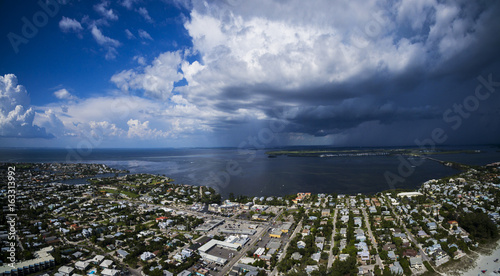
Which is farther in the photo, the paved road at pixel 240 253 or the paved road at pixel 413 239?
the paved road at pixel 413 239

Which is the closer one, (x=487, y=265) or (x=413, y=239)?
(x=487, y=265)

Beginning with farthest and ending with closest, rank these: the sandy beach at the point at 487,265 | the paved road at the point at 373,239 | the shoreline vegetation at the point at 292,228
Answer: the shoreline vegetation at the point at 292,228 < the paved road at the point at 373,239 < the sandy beach at the point at 487,265

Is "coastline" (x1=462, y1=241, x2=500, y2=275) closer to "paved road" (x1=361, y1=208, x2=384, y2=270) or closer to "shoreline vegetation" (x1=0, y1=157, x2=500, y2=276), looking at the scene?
"shoreline vegetation" (x1=0, y1=157, x2=500, y2=276)

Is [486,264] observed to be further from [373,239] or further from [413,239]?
[373,239]

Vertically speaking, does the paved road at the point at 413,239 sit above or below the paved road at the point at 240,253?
above

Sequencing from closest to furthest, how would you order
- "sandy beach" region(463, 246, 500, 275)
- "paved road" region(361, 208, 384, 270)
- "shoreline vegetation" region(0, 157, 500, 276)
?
"sandy beach" region(463, 246, 500, 275) < "paved road" region(361, 208, 384, 270) < "shoreline vegetation" region(0, 157, 500, 276)

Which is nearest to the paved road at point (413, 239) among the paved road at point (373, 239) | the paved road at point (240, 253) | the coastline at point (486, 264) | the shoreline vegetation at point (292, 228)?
the shoreline vegetation at point (292, 228)

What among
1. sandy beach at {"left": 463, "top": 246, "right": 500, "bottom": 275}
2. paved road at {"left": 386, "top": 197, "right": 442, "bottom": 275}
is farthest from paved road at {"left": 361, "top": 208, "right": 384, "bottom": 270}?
sandy beach at {"left": 463, "top": 246, "right": 500, "bottom": 275}

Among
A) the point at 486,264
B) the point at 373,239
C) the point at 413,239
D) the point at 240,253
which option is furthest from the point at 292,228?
the point at 486,264

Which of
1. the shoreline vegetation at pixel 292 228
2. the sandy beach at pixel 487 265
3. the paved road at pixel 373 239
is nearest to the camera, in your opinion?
the sandy beach at pixel 487 265

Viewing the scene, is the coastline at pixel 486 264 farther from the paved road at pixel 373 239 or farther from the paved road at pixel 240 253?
the paved road at pixel 240 253

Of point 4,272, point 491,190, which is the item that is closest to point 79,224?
point 4,272
